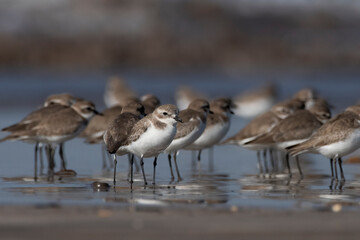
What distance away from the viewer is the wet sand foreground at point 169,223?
7.44m

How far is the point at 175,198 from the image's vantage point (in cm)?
997

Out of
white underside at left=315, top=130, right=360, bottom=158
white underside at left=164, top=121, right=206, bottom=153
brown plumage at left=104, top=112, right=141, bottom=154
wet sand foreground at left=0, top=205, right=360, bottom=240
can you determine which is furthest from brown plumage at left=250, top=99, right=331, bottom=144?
Answer: wet sand foreground at left=0, top=205, right=360, bottom=240

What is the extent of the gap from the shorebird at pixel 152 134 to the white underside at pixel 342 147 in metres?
2.47

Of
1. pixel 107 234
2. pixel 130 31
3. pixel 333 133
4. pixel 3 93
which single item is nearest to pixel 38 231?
pixel 107 234

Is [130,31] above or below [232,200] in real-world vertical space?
above

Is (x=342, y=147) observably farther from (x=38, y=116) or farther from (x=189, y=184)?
(x=38, y=116)

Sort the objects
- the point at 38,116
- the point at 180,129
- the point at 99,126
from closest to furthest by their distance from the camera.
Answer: the point at 180,129, the point at 38,116, the point at 99,126

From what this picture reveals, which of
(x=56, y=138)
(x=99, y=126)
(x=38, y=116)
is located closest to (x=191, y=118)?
(x=56, y=138)

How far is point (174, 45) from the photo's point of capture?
152ft

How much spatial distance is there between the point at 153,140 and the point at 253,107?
11.6 metres

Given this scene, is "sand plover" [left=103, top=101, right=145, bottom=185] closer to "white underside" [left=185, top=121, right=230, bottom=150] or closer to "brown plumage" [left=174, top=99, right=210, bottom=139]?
"brown plumage" [left=174, top=99, right=210, bottom=139]

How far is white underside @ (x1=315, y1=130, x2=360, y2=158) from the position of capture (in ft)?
39.2

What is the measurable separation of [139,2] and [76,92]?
2721cm

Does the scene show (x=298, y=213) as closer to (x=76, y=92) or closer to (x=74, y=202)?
(x=74, y=202)
